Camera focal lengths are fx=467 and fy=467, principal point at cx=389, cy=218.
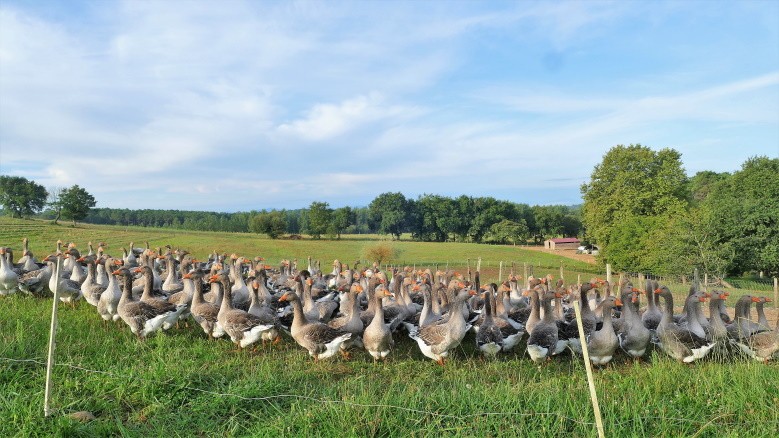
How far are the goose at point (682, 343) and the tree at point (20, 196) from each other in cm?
10574

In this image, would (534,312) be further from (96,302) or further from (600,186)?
(600,186)

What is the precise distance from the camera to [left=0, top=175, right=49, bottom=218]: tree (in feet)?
284


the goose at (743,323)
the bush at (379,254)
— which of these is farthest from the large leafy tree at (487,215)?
the goose at (743,323)

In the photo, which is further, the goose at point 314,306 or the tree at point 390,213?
the tree at point 390,213

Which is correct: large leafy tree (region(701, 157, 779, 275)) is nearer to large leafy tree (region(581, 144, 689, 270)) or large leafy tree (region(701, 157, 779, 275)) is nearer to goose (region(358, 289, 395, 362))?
large leafy tree (region(581, 144, 689, 270))

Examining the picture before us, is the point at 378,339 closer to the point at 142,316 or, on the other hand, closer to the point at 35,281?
the point at 142,316

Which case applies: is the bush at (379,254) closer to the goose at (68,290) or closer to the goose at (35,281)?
the goose at (35,281)

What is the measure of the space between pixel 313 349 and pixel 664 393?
6862 millimetres

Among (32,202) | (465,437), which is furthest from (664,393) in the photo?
(32,202)

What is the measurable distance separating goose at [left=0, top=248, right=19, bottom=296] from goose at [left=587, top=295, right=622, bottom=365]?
A: 1900cm

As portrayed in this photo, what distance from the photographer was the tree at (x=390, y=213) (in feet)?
351

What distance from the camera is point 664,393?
773 centimetres

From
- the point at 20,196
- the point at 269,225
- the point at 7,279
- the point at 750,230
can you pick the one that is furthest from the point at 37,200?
the point at 750,230

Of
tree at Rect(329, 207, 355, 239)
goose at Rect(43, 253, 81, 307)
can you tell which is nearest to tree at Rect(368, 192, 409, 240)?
tree at Rect(329, 207, 355, 239)
